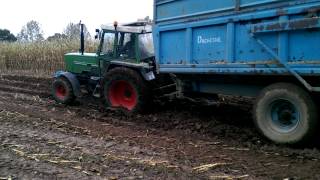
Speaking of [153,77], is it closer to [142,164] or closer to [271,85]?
[271,85]

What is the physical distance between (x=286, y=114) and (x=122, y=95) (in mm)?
4916

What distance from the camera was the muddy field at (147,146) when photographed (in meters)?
5.93

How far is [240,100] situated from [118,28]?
3374 mm

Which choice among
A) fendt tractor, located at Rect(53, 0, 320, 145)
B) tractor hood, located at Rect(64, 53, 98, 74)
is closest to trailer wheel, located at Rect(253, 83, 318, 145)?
fendt tractor, located at Rect(53, 0, 320, 145)

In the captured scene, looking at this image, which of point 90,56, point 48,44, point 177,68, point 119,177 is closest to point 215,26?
point 177,68

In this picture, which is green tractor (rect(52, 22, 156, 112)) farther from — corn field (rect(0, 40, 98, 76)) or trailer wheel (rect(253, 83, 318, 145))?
corn field (rect(0, 40, 98, 76))

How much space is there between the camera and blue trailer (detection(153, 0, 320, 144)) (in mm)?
7102

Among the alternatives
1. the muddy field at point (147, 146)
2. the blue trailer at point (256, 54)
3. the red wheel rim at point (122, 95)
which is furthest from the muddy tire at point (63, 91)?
the blue trailer at point (256, 54)

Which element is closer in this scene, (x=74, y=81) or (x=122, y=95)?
(x=122, y=95)

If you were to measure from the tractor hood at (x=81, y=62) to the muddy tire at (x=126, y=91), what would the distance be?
112 centimetres

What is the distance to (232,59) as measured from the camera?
8.15m

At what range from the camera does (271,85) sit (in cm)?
765

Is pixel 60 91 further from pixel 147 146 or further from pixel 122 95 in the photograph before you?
pixel 147 146

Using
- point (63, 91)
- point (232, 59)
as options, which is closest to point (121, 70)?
point (63, 91)
